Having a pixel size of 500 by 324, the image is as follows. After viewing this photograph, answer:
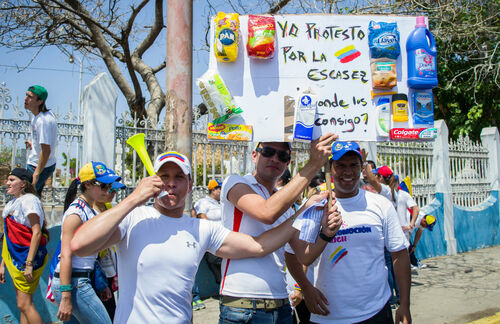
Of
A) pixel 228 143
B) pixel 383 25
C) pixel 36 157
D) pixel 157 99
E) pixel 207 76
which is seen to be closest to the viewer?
pixel 207 76

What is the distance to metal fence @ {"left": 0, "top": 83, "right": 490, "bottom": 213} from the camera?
5359 mm

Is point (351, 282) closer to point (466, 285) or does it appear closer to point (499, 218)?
point (466, 285)

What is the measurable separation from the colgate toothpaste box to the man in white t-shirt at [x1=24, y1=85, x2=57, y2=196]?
3.71 metres

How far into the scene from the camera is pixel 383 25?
107 inches

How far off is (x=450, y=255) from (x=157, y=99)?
8283 mm

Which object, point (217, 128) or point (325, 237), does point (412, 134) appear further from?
point (217, 128)

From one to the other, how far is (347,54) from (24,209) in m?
3.40

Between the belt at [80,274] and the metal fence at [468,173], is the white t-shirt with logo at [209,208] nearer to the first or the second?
the belt at [80,274]

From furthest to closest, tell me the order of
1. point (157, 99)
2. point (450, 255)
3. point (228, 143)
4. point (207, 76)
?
1. point (157, 99)
2. point (450, 255)
3. point (228, 143)
4. point (207, 76)

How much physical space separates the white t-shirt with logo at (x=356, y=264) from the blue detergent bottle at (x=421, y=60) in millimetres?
861

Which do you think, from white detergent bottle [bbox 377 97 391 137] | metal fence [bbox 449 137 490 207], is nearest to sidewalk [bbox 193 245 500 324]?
metal fence [bbox 449 137 490 207]

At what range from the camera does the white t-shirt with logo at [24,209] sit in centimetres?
410

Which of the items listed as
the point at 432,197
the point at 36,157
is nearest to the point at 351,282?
the point at 36,157

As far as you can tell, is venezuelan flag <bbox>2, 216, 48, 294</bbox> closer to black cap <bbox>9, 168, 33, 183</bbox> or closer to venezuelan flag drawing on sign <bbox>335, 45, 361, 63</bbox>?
black cap <bbox>9, 168, 33, 183</bbox>
